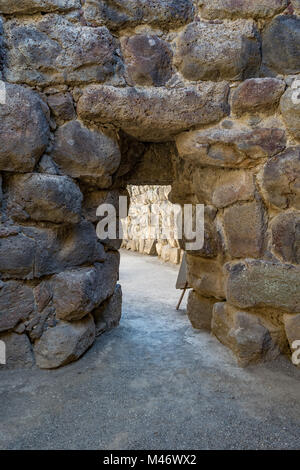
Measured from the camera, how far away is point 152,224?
7797 mm

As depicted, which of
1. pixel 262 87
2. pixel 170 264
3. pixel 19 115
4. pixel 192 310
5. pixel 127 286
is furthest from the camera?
pixel 170 264

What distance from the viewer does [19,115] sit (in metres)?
1.62

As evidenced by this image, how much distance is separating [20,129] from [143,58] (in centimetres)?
81

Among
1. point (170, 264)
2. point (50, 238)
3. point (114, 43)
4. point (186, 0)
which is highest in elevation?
point (186, 0)

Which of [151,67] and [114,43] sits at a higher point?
[114,43]

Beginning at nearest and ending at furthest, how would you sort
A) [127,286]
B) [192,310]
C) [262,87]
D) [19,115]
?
[19,115] < [262,87] < [192,310] < [127,286]

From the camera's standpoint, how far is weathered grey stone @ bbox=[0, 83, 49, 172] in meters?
1.60

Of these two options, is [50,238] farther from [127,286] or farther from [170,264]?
[170,264]

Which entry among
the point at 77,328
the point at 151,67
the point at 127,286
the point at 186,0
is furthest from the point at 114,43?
the point at 127,286

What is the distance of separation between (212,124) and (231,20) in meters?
0.59

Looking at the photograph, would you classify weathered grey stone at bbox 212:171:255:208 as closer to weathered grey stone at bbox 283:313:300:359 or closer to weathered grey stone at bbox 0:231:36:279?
weathered grey stone at bbox 283:313:300:359

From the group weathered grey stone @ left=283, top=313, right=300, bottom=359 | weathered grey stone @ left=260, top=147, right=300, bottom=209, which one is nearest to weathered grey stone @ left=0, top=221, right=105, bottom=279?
weathered grey stone @ left=260, top=147, right=300, bottom=209

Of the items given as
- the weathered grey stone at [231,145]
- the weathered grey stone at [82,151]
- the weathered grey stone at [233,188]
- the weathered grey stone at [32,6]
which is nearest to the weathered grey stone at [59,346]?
the weathered grey stone at [82,151]

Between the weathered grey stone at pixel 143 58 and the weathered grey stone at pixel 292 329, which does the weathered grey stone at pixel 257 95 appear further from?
the weathered grey stone at pixel 292 329
